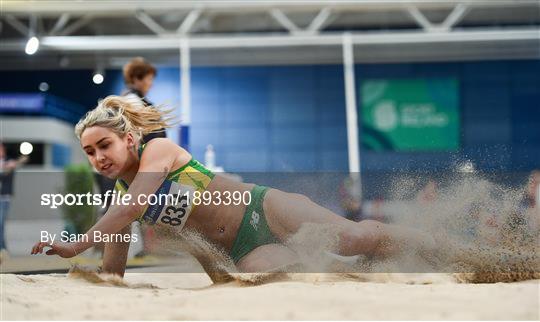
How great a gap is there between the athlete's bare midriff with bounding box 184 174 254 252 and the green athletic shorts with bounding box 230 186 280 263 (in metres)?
0.02

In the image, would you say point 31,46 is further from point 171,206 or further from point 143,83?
point 171,206

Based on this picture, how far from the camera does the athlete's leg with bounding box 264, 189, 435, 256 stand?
241 centimetres

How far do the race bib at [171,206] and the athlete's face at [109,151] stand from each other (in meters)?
0.17

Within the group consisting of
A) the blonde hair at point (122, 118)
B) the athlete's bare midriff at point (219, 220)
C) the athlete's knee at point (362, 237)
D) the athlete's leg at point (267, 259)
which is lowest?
the athlete's leg at point (267, 259)

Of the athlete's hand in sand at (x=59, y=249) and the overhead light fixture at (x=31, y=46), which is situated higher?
the overhead light fixture at (x=31, y=46)

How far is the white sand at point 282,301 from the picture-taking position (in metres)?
1.88

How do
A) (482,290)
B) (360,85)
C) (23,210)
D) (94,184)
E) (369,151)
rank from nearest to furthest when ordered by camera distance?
(482,290)
(94,184)
(23,210)
(369,151)
(360,85)

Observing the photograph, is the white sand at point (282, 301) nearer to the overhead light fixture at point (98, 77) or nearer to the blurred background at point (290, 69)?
the blurred background at point (290, 69)

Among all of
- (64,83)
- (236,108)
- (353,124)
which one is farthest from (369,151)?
(64,83)

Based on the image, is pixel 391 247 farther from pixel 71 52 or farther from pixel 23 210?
pixel 71 52

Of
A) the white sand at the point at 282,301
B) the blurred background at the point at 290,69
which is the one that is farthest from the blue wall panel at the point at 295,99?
the white sand at the point at 282,301

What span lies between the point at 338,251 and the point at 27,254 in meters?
1.11

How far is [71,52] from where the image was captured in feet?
18.5

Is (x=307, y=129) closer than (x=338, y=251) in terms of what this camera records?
No
